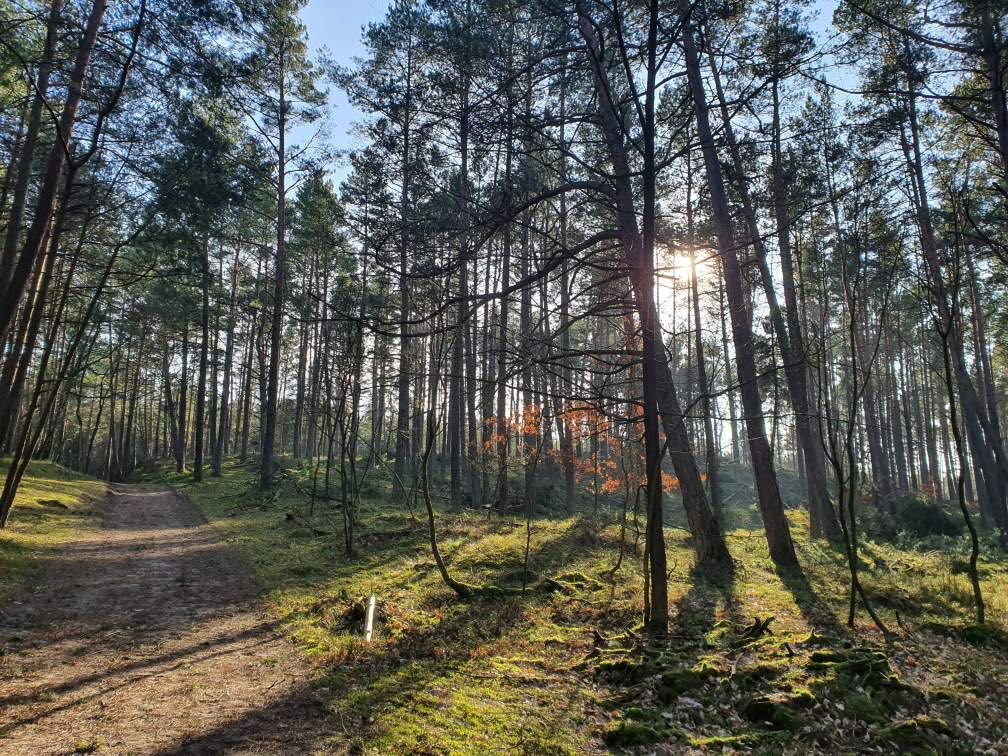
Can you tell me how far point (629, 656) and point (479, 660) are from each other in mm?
1516

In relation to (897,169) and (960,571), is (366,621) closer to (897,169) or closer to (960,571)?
(960,571)

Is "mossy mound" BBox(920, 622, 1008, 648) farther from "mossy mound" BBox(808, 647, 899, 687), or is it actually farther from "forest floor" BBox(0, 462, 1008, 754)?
"mossy mound" BBox(808, 647, 899, 687)

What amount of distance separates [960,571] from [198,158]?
16585mm

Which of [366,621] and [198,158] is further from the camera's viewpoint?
[198,158]

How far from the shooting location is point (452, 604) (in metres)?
7.00

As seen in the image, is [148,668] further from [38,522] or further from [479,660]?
[38,522]

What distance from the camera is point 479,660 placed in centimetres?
522

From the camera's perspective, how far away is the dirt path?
350 cm

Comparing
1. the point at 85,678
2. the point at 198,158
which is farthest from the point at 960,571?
the point at 198,158

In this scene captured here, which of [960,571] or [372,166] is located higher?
[372,166]

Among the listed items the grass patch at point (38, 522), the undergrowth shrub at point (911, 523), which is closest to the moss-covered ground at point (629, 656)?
the grass patch at point (38, 522)

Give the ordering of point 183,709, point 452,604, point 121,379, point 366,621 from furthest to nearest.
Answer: point 121,379 < point 452,604 < point 366,621 < point 183,709

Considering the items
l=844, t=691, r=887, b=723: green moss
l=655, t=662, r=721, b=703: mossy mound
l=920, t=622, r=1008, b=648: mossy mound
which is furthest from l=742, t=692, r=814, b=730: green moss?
l=920, t=622, r=1008, b=648: mossy mound

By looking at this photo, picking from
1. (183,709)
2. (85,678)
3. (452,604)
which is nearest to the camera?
(183,709)
